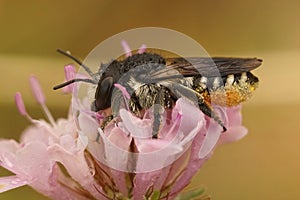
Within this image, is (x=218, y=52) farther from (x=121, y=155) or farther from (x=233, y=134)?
(x=121, y=155)

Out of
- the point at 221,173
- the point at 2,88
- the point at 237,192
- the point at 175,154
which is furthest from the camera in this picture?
the point at 2,88

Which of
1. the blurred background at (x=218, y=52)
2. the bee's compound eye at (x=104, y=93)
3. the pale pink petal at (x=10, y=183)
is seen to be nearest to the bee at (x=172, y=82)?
the bee's compound eye at (x=104, y=93)

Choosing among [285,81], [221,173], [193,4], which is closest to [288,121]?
[285,81]

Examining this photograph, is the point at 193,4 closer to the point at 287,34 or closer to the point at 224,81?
the point at 287,34

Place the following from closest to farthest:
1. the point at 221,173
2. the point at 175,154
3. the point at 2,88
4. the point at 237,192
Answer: the point at 175,154 → the point at 237,192 → the point at 221,173 → the point at 2,88

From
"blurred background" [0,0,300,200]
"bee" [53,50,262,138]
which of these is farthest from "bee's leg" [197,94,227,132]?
"blurred background" [0,0,300,200]

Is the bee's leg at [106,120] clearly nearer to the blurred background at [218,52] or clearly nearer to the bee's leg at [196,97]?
the bee's leg at [196,97]

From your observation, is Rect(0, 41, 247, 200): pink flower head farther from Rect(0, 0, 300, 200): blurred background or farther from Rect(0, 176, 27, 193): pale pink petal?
Rect(0, 0, 300, 200): blurred background

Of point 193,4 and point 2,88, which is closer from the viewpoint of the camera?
point 2,88
